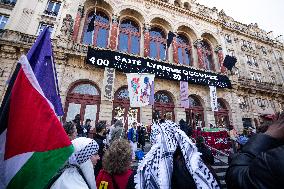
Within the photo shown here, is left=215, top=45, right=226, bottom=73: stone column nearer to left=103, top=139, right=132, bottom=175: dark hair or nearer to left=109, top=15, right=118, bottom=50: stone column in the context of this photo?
left=109, top=15, right=118, bottom=50: stone column

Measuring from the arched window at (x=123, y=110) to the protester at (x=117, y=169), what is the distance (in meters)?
11.8

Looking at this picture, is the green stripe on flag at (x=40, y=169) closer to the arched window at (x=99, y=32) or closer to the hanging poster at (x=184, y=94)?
the hanging poster at (x=184, y=94)

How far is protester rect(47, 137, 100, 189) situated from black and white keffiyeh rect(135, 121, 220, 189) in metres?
0.57

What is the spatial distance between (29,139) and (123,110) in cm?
1288

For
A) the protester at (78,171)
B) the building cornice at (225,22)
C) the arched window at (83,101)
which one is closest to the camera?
the protester at (78,171)

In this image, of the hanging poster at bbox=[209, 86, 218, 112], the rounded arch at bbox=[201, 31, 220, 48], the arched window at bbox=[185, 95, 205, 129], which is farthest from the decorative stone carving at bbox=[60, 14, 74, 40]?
the rounded arch at bbox=[201, 31, 220, 48]

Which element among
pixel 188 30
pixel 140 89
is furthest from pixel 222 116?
pixel 140 89

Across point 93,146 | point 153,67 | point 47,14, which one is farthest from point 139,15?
point 93,146

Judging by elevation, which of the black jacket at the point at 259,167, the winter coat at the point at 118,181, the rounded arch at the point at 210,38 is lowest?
the winter coat at the point at 118,181

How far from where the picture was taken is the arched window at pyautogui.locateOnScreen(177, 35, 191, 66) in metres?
19.4

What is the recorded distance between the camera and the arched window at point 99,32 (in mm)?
15984

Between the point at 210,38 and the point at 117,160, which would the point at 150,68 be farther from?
the point at 117,160

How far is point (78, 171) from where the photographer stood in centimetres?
212

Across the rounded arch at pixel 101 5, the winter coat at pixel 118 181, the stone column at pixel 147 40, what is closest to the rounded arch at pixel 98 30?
the rounded arch at pixel 101 5
